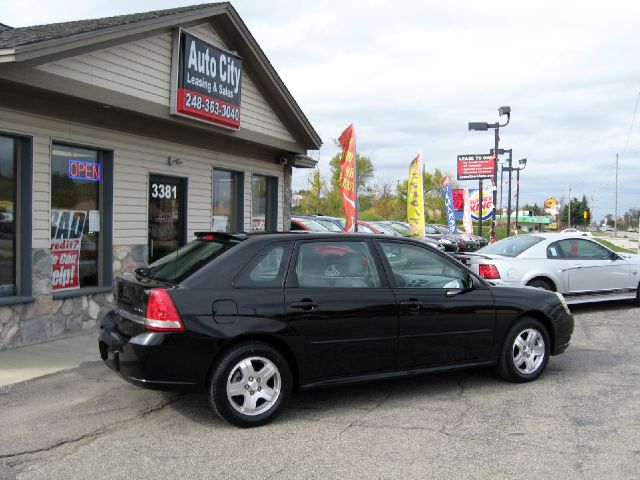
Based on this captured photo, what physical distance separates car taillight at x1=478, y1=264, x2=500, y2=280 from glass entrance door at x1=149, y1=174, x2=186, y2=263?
16.5 feet

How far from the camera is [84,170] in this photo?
26.2 feet

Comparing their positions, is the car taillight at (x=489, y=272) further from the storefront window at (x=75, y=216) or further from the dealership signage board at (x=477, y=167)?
the dealership signage board at (x=477, y=167)

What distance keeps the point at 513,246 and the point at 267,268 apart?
6.84 metres

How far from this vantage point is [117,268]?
332 inches

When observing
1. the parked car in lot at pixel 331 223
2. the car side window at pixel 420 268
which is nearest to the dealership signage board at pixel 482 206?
the parked car in lot at pixel 331 223

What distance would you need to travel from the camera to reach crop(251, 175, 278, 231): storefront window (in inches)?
465

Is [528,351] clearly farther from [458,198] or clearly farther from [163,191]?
[458,198]

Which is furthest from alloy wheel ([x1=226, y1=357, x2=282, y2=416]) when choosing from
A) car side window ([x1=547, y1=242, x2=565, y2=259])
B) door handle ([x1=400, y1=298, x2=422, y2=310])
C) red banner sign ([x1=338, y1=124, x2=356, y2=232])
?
red banner sign ([x1=338, y1=124, x2=356, y2=232])

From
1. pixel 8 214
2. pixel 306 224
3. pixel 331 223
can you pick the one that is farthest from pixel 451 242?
pixel 8 214

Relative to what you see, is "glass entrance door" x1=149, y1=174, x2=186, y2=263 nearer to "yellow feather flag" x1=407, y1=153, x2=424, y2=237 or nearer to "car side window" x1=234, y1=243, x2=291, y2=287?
"car side window" x1=234, y1=243, x2=291, y2=287

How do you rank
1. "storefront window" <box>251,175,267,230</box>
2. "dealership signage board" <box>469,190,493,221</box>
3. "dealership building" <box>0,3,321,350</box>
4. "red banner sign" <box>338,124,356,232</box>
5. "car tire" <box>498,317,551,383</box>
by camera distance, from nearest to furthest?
"car tire" <box>498,317,551,383</box>
"dealership building" <box>0,3,321,350</box>
"storefront window" <box>251,175,267,230</box>
"red banner sign" <box>338,124,356,232</box>
"dealership signage board" <box>469,190,493,221</box>

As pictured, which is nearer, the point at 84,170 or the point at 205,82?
the point at 84,170

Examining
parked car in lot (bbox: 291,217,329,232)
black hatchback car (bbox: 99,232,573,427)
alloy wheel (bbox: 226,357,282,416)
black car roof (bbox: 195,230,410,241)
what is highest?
parked car in lot (bbox: 291,217,329,232)

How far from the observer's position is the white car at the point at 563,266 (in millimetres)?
9727
